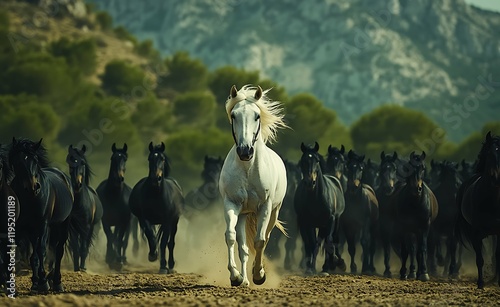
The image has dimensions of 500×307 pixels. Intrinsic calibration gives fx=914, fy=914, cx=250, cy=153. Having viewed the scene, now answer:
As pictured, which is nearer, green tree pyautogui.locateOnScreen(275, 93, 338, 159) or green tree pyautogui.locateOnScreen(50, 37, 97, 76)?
green tree pyautogui.locateOnScreen(275, 93, 338, 159)

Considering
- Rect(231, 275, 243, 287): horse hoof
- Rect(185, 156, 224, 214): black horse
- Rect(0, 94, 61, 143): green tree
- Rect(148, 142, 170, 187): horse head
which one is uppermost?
Rect(0, 94, 61, 143): green tree

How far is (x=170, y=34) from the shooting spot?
194 metres

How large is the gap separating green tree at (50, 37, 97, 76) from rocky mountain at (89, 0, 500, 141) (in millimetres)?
71300

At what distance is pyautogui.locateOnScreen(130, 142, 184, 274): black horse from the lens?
17.4 m

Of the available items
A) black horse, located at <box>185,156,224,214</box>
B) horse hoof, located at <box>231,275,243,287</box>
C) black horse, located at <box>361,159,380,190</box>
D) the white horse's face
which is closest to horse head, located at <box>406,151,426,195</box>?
black horse, located at <box>361,159,380,190</box>

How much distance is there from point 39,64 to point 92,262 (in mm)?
53589

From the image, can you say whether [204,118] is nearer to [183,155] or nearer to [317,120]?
[317,120]

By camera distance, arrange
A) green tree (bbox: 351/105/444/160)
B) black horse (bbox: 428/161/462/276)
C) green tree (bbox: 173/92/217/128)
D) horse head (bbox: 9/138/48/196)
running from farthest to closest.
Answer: green tree (bbox: 173/92/217/128)
green tree (bbox: 351/105/444/160)
black horse (bbox: 428/161/462/276)
horse head (bbox: 9/138/48/196)

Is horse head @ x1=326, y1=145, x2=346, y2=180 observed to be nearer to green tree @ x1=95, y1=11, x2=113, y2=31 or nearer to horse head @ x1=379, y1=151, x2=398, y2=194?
horse head @ x1=379, y1=151, x2=398, y2=194

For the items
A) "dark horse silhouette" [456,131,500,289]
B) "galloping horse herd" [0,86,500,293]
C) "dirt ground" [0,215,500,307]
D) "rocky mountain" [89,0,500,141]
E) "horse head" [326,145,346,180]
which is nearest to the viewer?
"dirt ground" [0,215,500,307]

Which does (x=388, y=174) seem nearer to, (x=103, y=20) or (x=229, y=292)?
(x=229, y=292)

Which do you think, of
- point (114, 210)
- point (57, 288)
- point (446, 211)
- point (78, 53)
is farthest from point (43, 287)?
point (78, 53)

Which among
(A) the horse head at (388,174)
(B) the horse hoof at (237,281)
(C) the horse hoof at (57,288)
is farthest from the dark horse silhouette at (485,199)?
(A) the horse head at (388,174)

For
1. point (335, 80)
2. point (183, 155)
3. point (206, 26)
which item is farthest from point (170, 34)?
point (183, 155)
